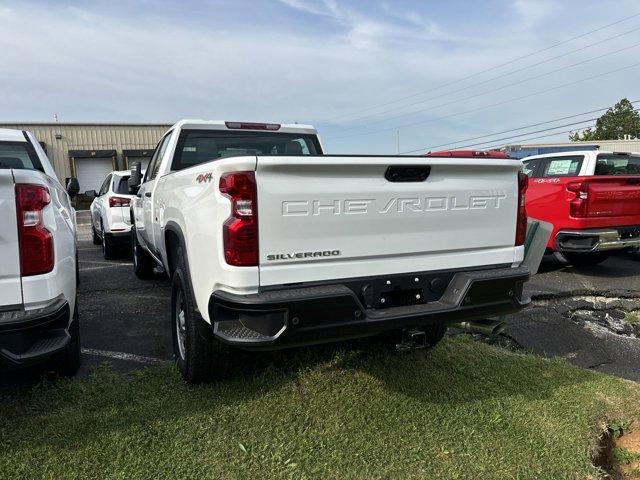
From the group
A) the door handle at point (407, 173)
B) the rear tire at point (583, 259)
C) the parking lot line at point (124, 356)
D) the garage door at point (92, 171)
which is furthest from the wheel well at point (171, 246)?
the garage door at point (92, 171)

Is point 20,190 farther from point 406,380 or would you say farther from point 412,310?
point 406,380

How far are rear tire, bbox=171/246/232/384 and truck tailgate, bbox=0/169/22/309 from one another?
0.96m

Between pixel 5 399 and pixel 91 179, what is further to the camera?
pixel 91 179

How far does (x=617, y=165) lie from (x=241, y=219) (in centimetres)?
719

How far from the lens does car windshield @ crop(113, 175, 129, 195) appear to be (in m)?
8.91

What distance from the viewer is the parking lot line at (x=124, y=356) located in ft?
13.5

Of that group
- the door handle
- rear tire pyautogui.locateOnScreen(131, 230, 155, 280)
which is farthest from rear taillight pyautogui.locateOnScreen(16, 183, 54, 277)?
rear tire pyautogui.locateOnScreen(131, 230, 155, 280)

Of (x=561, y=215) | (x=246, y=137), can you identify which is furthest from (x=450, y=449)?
(x=561, y=215)

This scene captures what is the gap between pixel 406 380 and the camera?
3.63 meters

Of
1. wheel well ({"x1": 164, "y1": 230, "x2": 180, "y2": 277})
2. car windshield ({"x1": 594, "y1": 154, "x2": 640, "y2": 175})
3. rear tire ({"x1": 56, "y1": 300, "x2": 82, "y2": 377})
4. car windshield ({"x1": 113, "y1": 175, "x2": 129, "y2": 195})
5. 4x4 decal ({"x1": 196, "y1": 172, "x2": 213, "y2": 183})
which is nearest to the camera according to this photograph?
4x4 decal ({"x1": 196, "y1": 172, "x2": 213, "y2": 183})

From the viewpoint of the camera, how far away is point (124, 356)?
4246mm

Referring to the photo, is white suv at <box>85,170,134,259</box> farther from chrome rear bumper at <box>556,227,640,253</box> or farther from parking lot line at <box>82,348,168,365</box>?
chrome rear bumper at <box>556,227,640,253</box>

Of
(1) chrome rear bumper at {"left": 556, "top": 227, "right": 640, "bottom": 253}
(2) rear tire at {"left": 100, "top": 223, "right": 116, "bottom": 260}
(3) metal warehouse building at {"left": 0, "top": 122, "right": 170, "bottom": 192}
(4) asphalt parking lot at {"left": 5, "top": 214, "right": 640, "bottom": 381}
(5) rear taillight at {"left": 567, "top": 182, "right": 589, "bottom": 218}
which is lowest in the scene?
(4) asphalt parking lot at {"left": 5, "top": 214, "right": 640, "bottom": 381}

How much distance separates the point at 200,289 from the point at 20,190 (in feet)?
3.49
